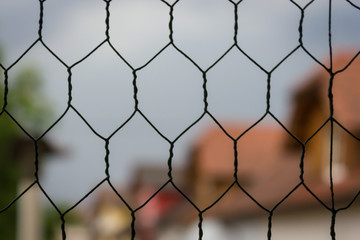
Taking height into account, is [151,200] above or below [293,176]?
above

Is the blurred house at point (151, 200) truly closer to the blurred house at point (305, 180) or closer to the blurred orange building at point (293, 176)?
the blurred orange building at point (293, 176)

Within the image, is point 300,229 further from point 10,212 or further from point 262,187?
point 10,212

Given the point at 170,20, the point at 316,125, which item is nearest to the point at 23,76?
the point at 316,125

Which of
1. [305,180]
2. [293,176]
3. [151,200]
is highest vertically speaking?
[151,200]

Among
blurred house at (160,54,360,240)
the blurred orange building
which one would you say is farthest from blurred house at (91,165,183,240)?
blurred house at (160,54,360,240)

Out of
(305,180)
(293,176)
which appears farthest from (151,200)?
(305,180)

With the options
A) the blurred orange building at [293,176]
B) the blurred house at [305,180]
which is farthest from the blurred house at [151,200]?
the blurred house at [305,180]

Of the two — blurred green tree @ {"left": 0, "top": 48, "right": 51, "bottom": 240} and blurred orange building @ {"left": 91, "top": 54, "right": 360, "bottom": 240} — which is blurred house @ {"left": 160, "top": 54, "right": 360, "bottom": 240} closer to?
blurred orange building @ {"left": 91, "top": 54, "right": 360, "bottom": 240}

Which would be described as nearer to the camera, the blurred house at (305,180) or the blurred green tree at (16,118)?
the blurred house at (305,180)

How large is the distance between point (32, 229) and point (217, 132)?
8897mm

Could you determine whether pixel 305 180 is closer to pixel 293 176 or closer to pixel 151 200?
pixel 293 176

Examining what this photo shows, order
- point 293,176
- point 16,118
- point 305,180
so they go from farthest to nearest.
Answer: point 16,118 < point 293,176 < point 305,180

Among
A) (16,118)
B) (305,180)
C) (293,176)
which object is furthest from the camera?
(16,118)

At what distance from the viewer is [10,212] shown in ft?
56.1
